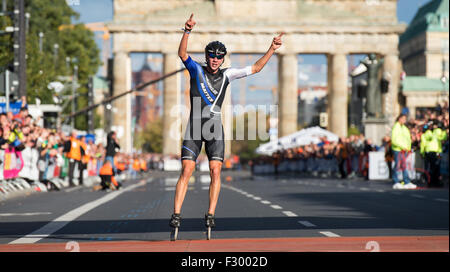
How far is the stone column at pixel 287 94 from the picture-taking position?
→ 120106 millimetres

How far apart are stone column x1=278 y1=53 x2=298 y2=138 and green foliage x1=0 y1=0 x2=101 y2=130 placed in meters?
30.9

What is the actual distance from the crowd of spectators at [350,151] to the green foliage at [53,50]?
1474 centimetres

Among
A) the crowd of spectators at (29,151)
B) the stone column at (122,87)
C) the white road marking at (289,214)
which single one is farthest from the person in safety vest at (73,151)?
the stone column at (122,87)

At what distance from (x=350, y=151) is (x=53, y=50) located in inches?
1439

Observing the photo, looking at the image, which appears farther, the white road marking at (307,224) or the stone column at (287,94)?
the stone column at (287,94)

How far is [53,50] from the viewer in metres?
78.3

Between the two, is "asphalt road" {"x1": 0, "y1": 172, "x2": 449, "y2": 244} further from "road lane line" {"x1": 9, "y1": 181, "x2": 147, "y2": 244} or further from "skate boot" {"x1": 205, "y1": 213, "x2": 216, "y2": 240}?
"skate boot" {"x1": 205, "y1": 213, "x2": 216, "y2": 240}

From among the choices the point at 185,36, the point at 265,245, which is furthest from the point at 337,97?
the point at 265,245

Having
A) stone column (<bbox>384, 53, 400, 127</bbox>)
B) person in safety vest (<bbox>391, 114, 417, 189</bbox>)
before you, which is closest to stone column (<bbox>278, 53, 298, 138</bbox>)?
stone column (<bbox>384, 53, 400, 127</bbox>)

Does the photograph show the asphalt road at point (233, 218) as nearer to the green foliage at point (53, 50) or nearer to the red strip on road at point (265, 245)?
the red strip on road at point (265, 245)

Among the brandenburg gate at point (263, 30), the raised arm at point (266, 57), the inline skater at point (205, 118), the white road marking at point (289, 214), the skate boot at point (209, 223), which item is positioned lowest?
the white road marking at point (289, 214)

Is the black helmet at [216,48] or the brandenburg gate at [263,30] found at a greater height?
the brandenburg gate at [263,30]

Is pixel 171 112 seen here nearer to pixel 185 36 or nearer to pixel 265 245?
pixel 185 36

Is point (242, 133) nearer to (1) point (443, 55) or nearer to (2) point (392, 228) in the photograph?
(2) point (392, 228)
